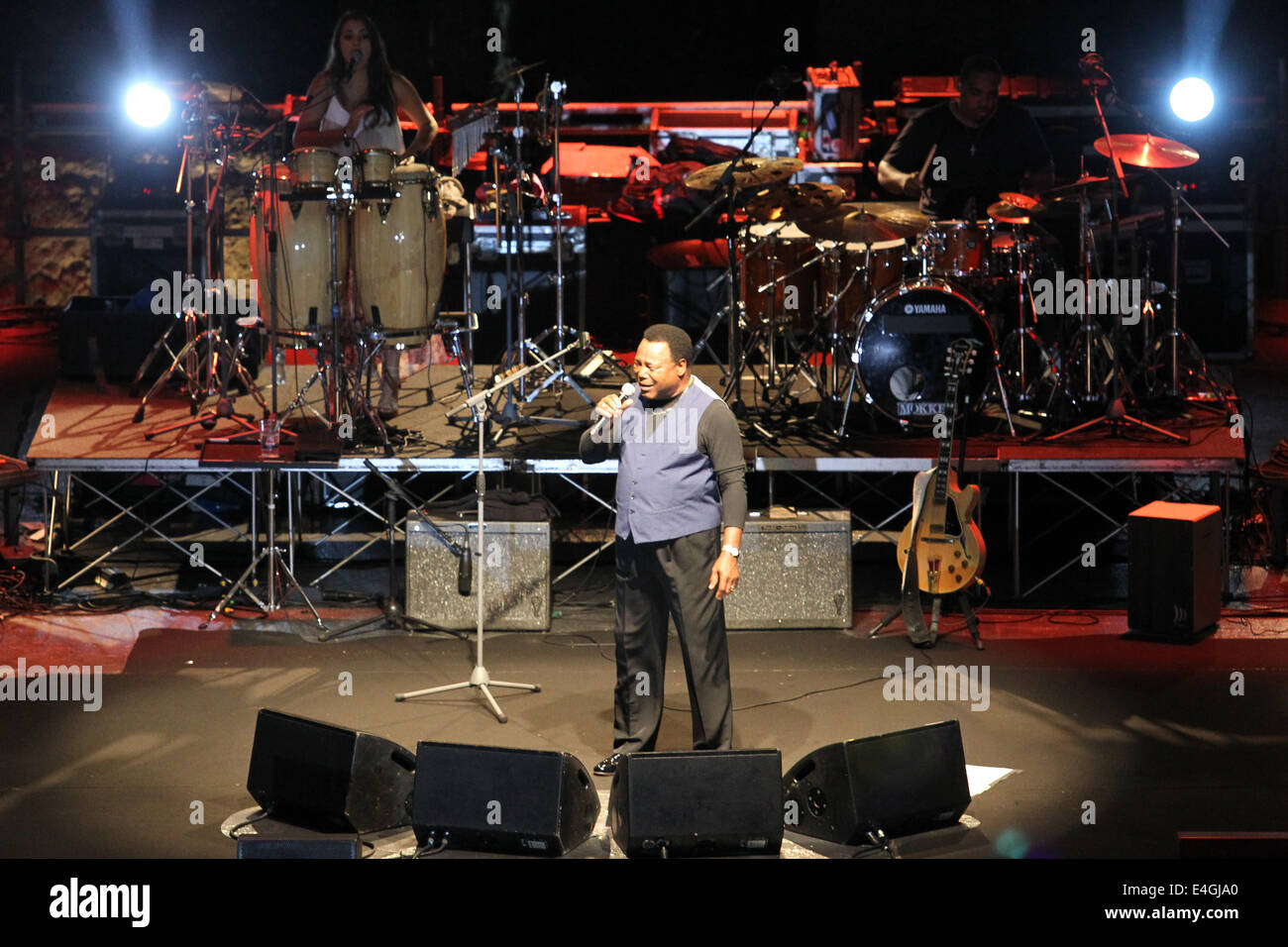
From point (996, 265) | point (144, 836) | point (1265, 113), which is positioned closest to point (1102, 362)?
point (996, 265)

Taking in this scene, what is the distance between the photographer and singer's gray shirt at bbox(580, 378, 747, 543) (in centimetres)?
585

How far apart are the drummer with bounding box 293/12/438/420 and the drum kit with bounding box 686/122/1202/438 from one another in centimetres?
184

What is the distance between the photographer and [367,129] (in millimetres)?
8891

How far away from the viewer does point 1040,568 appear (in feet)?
30.5

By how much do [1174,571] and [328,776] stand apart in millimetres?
4823

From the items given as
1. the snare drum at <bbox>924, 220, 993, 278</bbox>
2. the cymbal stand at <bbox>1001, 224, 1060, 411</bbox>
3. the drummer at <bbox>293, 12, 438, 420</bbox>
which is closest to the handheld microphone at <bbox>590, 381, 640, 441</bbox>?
the drummer at <bbox>293, 12, 438, 420</bbox>

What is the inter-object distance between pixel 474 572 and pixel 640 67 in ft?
23.0

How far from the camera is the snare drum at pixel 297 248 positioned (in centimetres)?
838

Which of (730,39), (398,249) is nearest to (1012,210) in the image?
(398,249)

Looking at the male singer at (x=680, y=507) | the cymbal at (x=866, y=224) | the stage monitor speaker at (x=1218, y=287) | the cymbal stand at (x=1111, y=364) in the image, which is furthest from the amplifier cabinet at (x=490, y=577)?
the stage monitor speaker at (x=1218, y=287)

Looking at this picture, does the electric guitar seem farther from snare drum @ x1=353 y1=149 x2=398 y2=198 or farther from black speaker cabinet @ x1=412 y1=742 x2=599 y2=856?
snare drum @ x1=353 y1=149 x2=398 y2=198

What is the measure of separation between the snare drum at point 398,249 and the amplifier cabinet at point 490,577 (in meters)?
1.22

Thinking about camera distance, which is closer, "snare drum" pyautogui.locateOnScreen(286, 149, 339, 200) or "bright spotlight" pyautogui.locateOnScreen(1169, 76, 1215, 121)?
"snare drum" pyautogui.locateOnScreen(286, 149, 339, 200)
